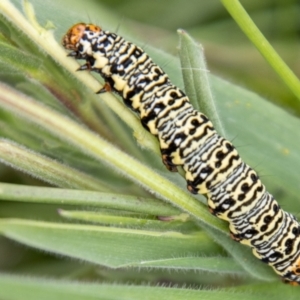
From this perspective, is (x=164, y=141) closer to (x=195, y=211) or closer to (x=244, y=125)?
(x=195, y=211)

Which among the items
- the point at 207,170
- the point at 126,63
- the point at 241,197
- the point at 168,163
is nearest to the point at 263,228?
the point at 241,197

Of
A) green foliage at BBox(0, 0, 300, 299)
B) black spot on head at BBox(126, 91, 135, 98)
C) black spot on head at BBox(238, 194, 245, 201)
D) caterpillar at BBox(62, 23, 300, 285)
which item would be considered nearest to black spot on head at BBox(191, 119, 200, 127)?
caterpillar at BBox(62, 23, 300, 285)

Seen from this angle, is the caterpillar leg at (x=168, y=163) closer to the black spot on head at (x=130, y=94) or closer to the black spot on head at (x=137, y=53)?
the black spot on head at (x=130, y=94)

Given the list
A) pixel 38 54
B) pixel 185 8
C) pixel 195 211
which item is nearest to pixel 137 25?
pixel 185 8

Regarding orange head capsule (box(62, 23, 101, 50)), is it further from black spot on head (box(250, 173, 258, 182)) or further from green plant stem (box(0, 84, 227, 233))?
black spot on head (box(250, 173, 258, 182))

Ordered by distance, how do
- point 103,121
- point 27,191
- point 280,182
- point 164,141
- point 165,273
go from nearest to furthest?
point 27,191
point 164,141
point 280,182
point 103,121
point 165,273

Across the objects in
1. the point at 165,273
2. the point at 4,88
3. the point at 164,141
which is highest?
the point at 164,141

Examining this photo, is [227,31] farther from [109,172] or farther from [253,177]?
[253,177]
